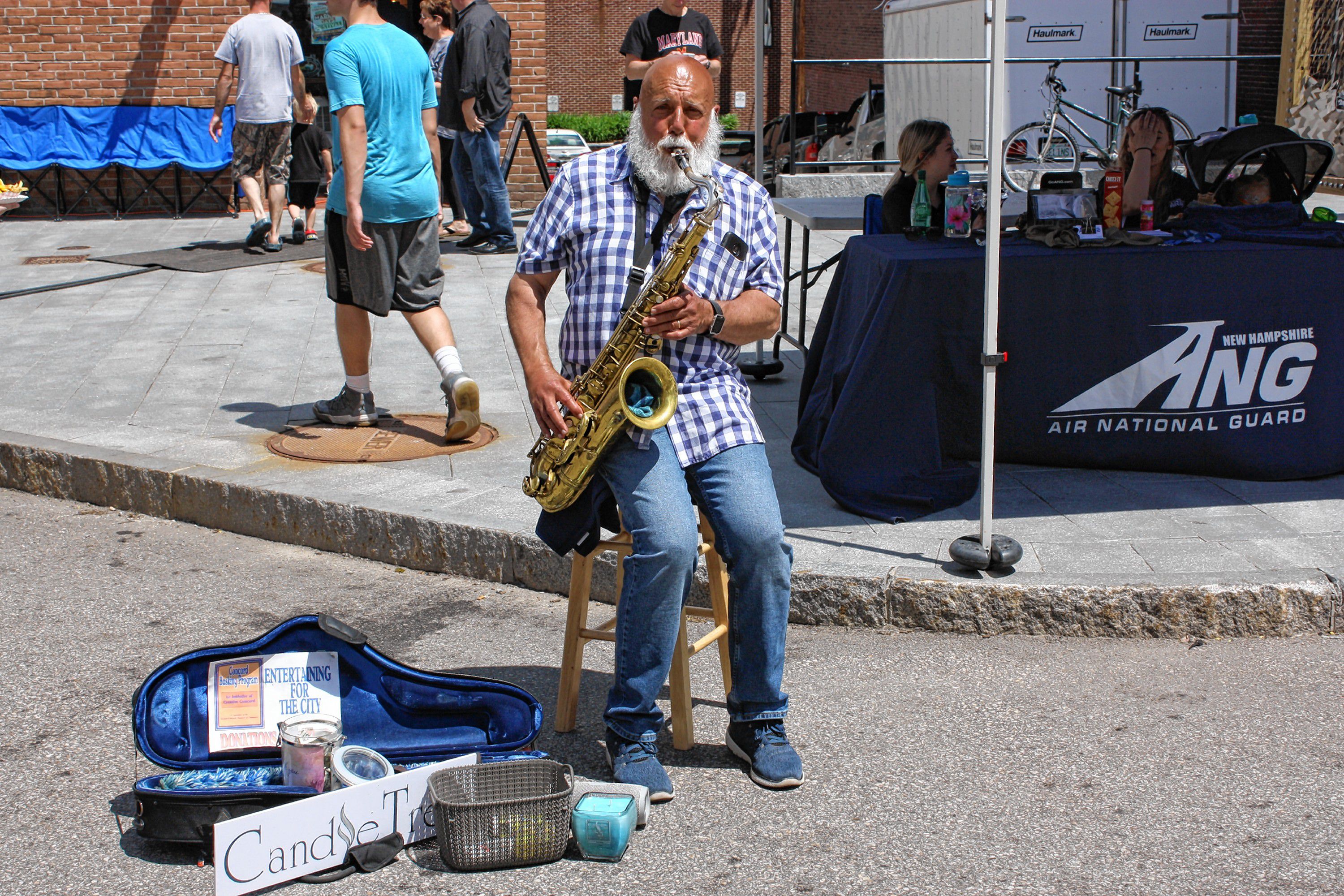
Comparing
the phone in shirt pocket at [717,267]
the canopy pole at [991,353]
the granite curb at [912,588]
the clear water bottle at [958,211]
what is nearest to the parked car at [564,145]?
the clear water bottle at [958,211]

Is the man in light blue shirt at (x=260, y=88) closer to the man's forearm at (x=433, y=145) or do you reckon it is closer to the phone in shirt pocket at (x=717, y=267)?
the man's forearm at (x=433, y=145)

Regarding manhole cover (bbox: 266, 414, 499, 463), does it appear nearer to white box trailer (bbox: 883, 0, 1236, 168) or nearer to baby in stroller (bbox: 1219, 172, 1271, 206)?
baby in stroller (bbox: 1219, 172, 1271, 206)

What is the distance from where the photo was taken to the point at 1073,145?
47.6ft

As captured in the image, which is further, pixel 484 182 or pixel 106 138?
pixel 106 138

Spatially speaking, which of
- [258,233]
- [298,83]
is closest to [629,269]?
[298,83]

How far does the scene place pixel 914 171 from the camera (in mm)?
5969

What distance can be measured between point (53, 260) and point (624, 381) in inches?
362

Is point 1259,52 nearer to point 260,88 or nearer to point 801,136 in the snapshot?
point 801,136

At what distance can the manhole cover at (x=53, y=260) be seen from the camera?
10453 millimetres

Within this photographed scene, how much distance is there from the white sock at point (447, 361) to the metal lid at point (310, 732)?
2773 millimetres

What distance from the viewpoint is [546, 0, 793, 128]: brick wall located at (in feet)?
131

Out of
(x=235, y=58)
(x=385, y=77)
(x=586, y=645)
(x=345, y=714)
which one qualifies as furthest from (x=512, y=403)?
(x=235, y=58)

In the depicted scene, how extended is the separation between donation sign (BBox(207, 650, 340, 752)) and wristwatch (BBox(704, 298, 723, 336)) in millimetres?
1290

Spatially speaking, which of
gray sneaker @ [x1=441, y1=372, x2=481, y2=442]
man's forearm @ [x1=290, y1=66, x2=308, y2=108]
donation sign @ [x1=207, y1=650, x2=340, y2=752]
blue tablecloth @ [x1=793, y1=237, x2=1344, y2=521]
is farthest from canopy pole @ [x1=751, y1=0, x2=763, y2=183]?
man's forearm @ [x1=290, y1=66, x2=308, y2=108]
